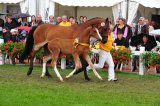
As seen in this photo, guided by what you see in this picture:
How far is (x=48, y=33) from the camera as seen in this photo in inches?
517

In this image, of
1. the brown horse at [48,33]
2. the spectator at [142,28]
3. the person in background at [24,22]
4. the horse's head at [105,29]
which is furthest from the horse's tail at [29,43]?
the person in background at [24,22]

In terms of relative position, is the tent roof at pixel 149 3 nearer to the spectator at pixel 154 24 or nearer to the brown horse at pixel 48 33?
the spectator at pixel 154 24

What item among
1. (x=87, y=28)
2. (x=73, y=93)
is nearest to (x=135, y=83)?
(x=87, y=28)

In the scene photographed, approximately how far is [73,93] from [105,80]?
9.26 feet

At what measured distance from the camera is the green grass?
933 cm

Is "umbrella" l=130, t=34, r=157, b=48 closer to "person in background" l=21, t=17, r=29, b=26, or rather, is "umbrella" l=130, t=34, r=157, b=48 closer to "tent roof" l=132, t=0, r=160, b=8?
"tent roof" l=132, t=0, r=160, b=8

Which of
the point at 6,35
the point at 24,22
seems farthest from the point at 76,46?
the point at 24,22

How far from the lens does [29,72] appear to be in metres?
13.6

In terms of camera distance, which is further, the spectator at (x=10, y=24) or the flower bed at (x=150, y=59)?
the spectator at (x=10, y=24)

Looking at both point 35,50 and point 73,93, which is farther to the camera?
point 35,50

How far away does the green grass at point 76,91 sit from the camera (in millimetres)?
9328

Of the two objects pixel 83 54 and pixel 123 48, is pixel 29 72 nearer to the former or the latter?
pixel 83 54

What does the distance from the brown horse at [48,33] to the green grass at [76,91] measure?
0.86 meters

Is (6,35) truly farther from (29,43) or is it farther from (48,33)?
(48,33)
